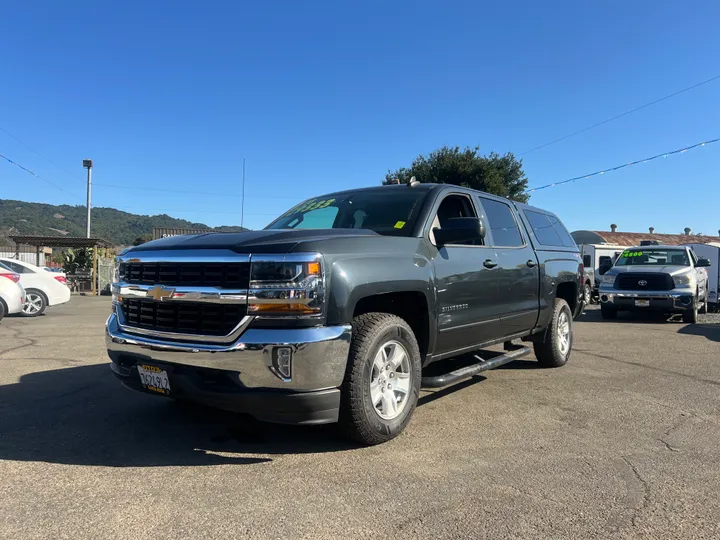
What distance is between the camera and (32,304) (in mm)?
13297

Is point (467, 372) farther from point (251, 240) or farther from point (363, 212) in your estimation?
point (251, 240)

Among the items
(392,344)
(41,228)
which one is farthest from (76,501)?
(41,228)

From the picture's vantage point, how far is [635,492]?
303cm

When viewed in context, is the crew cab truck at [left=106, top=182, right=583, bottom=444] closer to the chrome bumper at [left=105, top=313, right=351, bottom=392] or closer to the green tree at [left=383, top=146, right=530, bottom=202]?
the chrome bumper at [left=105, top=313, right=351, bottom=392]

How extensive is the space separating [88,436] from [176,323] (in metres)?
1.21

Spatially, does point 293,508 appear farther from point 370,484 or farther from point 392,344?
point 392,344

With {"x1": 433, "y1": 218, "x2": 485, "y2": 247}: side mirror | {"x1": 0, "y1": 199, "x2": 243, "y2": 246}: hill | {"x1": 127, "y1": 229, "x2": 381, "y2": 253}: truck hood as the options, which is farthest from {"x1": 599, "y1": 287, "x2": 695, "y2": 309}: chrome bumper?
{"x1": 0, "y1": 199, "x2": 243, "y2": 246}: hill

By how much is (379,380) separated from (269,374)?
34.7 inches

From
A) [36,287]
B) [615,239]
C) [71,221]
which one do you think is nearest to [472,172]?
[615,239]

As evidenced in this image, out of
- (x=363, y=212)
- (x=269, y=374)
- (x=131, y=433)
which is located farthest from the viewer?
(x=363, y=212)

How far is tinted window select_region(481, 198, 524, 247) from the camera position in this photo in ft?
17.5

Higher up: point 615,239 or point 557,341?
point 615,239

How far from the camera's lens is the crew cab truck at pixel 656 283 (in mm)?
12156

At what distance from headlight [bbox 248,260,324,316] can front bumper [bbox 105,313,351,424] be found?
125 millimetres
